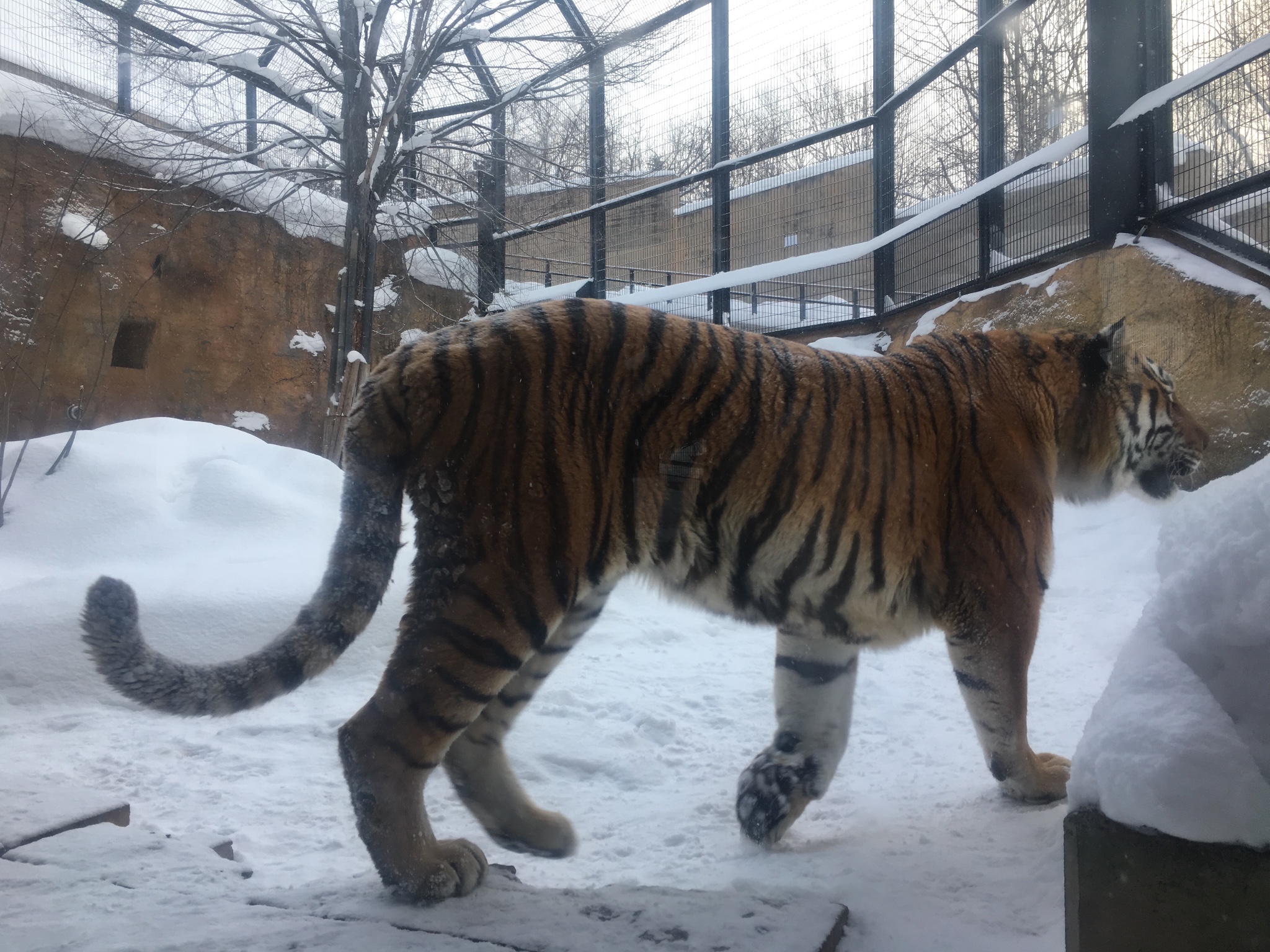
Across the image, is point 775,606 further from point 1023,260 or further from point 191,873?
point 1023,260

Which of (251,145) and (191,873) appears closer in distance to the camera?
(191,873)

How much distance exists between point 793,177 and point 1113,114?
47.8 inches

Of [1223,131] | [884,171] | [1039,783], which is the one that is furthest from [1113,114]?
[1039,783]

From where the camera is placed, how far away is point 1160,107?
2111 mm

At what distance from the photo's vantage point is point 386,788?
1.33m

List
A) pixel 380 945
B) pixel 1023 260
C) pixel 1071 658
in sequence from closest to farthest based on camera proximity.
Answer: pixel 380 945 → pixel 1071 658 → pixel 1023 260

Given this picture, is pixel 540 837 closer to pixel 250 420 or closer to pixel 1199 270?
pixel 1199 270

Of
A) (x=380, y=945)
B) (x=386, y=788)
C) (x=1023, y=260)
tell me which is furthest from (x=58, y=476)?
(x=1023, y=260)

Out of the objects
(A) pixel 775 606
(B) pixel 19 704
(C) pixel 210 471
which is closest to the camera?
(A) pixel 775 606

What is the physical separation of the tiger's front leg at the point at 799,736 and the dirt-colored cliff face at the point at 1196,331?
36.7 inches

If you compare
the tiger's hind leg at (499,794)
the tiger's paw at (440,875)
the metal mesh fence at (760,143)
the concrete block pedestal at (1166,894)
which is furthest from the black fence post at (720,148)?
the concrete block pedestal at (1166,894)

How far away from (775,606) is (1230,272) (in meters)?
1.50

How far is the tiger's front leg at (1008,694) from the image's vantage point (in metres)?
1.76

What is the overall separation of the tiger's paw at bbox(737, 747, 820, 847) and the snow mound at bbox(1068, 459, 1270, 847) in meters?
0.87
